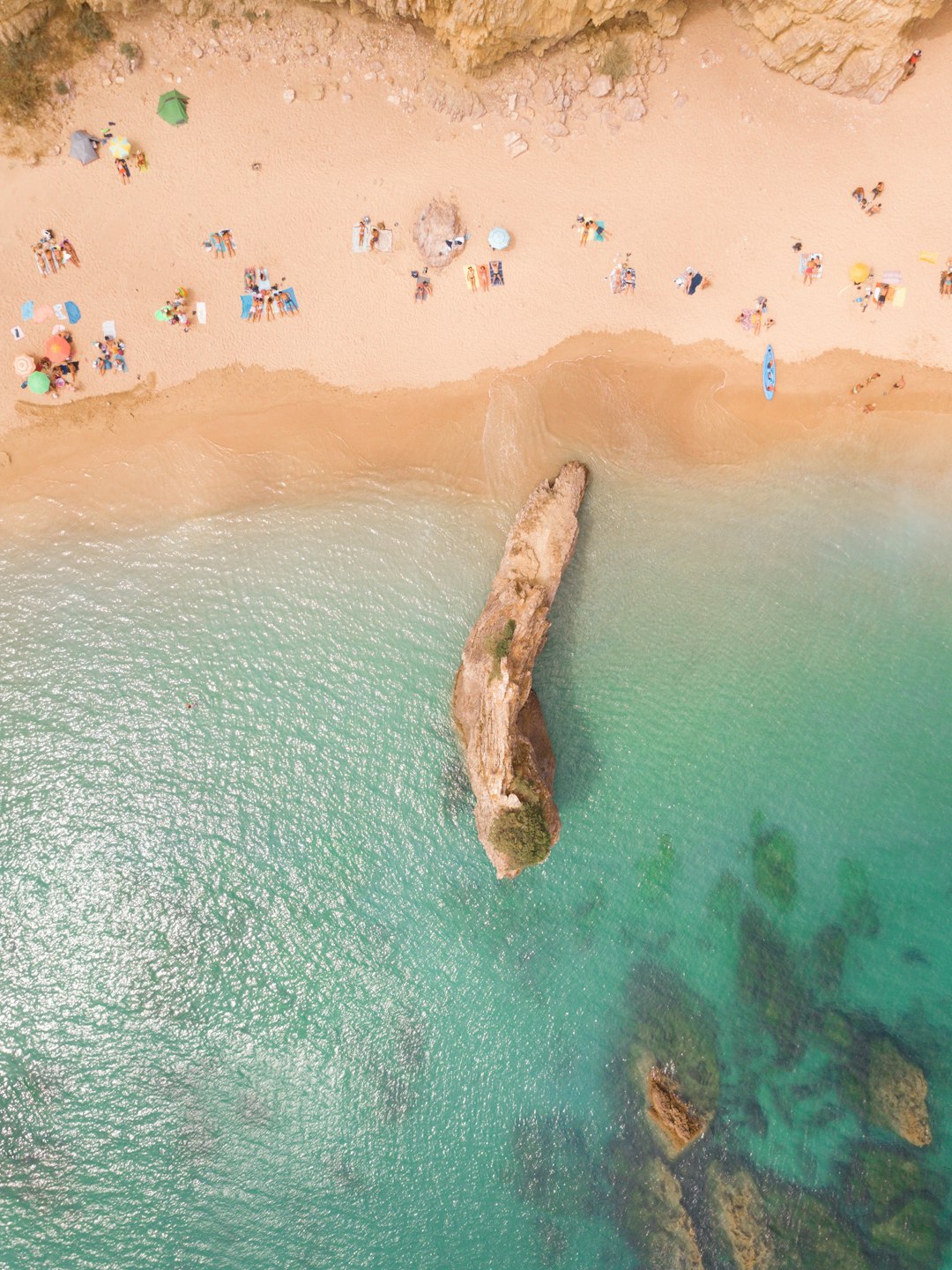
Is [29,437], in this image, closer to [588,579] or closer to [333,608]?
[333,608]

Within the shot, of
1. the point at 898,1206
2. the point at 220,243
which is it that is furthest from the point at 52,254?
the point at 898,1206

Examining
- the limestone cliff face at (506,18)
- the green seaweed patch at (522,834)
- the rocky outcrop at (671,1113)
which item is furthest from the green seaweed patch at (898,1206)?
the limestone cliff face at (506,18)

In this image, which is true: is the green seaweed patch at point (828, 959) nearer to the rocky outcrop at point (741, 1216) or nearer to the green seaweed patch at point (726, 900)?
the green seaweed patch at point (726, 900)

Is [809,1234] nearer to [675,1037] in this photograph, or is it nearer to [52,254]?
[675,1037]

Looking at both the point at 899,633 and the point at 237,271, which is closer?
the point at 237,271

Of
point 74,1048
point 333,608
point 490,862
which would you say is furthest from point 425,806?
point 74,1048
